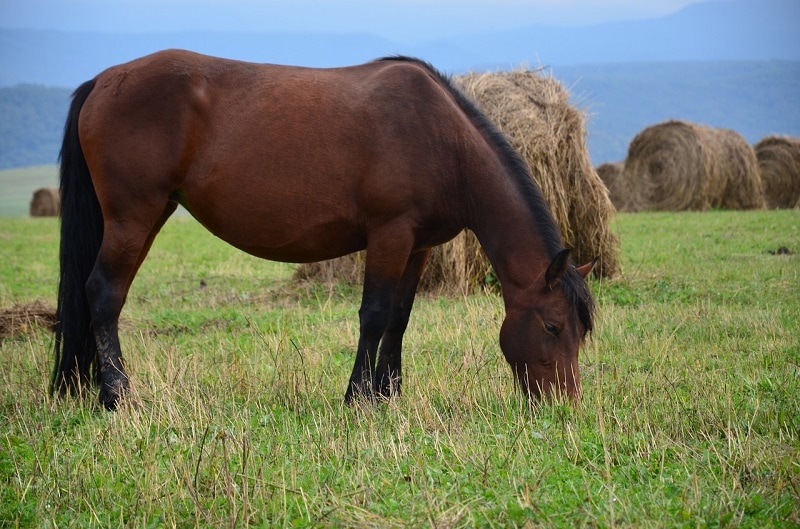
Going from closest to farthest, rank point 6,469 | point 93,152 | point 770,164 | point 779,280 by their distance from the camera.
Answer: point 6,469 < point 93,152 < point 779,280 < point 770,164

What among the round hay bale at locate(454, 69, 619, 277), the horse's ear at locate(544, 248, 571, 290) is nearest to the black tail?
the horse's ear at locate(544, 248, 571, 290)

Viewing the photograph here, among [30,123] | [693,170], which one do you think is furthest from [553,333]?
[30,123]

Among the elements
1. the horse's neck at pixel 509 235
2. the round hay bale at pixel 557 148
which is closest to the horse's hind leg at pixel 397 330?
the horse's neck at pixel 509 235

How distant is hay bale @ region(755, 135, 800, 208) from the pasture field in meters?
13.6

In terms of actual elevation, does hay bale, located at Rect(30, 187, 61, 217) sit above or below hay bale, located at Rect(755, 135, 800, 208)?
below

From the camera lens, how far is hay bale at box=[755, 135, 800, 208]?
69.6 feet

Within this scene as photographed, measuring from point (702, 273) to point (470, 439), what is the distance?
260 inches

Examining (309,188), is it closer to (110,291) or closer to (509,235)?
(509,235)

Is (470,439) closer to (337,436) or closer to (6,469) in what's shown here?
(337,436)

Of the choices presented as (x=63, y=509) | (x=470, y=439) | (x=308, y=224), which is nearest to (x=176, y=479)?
(x=63, y=509)

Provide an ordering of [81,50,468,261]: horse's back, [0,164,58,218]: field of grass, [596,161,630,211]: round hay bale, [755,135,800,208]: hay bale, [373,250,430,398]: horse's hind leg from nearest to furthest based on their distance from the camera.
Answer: [81,50,468,261]: horse's back < [373,250,430,398]: horse's hind leg < [755,135,800,208]: hay bale < [596,161,630,211]: round hay bale < [0,164,58,218]: field of grass

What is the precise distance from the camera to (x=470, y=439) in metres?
4.46

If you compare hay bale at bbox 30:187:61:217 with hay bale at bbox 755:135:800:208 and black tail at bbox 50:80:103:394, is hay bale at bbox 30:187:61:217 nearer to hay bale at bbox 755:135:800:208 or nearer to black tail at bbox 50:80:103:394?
hay bale at bbox 755:135:800:208

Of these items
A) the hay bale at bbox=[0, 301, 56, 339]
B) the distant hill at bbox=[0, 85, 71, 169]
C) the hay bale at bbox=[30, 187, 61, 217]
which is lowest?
the distant hill at bbox=[0, 85, 71, 169]
